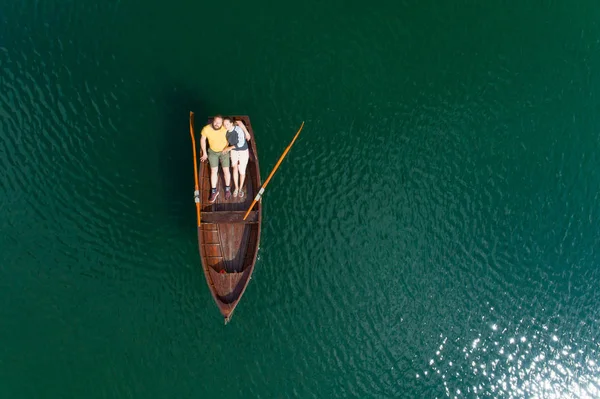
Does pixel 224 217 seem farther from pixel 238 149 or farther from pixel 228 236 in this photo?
pixel 238 149

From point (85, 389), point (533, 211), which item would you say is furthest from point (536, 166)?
point (85, 389)

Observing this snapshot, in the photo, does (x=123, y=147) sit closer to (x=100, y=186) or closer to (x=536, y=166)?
(x=100, y=186)

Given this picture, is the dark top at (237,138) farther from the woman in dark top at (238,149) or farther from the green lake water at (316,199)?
the green lake water at (316,199)

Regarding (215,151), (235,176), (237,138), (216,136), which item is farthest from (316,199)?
(216,136)

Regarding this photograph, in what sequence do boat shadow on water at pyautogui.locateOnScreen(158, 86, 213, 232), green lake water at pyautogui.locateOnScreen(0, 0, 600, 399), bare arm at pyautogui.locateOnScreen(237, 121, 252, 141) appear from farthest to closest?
boat shadow on water at pyautogui.locateOnScreen(158, 86, 213, 232) → green lake water at pyautogui.locateOnScreen(0, 0, 600, 399) → bare arm at pyautogui.locateOnScreen(237, 121, 252, 141)

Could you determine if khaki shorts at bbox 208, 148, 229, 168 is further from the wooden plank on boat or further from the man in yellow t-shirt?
the wooden plank on boat

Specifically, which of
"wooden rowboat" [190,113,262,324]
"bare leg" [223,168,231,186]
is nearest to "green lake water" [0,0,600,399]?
"wooden rowboat" [190,113,262,324]

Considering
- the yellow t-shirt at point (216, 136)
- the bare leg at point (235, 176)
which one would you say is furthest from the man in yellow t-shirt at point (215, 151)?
the bare leg at point (235, 176)

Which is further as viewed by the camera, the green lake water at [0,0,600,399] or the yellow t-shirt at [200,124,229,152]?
the green lake water at [0,0,600,399]
